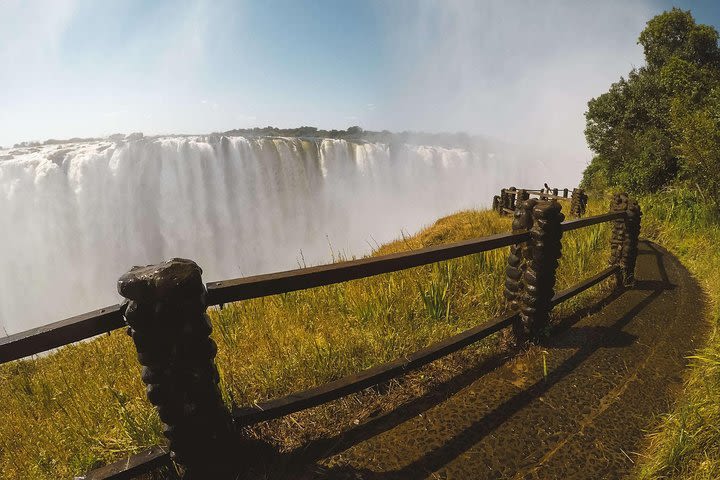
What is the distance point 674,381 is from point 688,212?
8529mm

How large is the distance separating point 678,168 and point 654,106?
4.32 m

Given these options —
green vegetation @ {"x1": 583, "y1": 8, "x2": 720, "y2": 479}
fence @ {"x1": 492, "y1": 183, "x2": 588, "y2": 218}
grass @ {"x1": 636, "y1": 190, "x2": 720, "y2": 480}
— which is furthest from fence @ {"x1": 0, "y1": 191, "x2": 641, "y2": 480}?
fence @ {"x1": 492, "y1": 183, "x2": 588, "y2": 218}

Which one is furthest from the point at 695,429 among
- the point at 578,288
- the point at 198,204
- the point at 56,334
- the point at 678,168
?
the point at 198,204

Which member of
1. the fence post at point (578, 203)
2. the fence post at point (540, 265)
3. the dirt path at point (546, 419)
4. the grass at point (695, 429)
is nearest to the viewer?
the grass at point (695, 429)

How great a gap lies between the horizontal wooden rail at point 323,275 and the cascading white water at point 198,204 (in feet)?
75.7

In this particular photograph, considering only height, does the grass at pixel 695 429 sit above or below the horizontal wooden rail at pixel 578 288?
below

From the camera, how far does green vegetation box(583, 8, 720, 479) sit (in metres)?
2.02

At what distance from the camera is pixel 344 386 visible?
2143 mm

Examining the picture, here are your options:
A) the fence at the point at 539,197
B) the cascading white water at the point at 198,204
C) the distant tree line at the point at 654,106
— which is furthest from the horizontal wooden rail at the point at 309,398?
the cascading white water at the point at 198,204

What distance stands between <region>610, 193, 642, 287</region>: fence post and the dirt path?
142cm

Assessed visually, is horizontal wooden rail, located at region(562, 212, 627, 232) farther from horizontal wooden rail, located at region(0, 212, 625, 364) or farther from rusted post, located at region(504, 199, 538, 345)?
horizontal wooden rail, located at region(0, 212, 625, 364)

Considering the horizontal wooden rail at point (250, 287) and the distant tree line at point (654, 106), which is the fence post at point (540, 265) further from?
the distant tree line at point (654, 106)

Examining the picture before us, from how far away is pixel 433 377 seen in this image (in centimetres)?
275

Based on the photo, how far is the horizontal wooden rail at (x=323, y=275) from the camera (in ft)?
5.69
